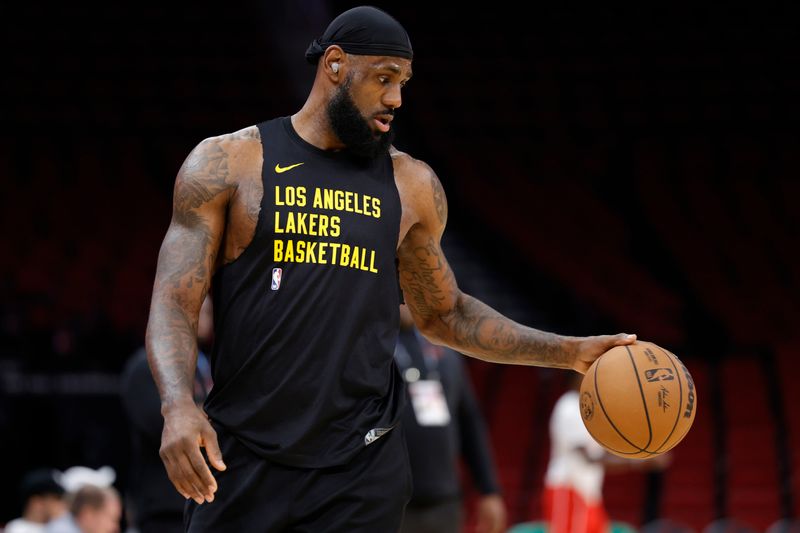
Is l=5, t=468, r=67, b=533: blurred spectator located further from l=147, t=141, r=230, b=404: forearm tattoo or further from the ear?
the ear

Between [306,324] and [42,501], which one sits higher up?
[306,324]

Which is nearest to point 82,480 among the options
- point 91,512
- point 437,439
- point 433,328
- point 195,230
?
point 91,512

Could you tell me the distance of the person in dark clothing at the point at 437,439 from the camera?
225 inches

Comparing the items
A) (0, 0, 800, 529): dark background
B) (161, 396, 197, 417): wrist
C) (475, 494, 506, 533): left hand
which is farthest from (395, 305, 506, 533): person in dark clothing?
(0, 0, 800, 529): dark background

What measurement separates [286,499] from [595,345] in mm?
897

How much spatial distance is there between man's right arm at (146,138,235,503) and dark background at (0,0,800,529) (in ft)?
23.9

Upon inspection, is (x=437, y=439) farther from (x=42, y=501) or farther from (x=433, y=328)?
(x=42, y=501)

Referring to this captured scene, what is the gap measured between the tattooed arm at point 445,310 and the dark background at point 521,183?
696 cm

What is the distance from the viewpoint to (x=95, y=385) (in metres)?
10.4

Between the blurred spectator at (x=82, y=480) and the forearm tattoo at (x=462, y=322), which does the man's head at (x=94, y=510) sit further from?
the forearm tattoo at (x=462, y=322)

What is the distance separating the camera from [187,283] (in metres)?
2.99

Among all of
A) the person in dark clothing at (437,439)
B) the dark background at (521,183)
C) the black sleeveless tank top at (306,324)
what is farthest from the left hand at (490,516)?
the dark background at (521,183)

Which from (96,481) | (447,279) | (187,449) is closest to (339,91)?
(447,279)

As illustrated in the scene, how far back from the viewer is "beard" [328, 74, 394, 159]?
3.20m
